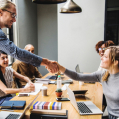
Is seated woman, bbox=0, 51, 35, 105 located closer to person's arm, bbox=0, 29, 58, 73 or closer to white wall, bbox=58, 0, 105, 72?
person's arm, bbox=0, 29, 58, 73

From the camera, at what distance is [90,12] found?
432cm

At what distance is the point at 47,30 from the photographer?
556 cm

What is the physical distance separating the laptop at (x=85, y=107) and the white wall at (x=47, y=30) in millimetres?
3950

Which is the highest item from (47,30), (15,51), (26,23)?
(26,23)

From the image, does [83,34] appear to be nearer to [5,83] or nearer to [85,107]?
[5,83]

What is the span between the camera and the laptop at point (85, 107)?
1.53 metres

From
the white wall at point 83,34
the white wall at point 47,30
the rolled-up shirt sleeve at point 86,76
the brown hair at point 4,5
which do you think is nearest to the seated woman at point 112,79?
the rolled-up shirt sleeve at point 86,76

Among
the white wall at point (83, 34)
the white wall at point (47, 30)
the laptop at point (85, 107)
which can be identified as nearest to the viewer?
the laptop at point (85, 107)

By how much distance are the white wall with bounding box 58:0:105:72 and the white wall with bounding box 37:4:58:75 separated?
108cm

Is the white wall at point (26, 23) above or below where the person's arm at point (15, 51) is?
above

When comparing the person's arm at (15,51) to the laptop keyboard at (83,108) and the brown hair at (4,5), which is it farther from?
the laptop keyboard at (83,108)

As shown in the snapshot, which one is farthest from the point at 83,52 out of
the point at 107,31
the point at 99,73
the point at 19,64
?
the point at 99,73

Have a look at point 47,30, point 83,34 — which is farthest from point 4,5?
point 47,30

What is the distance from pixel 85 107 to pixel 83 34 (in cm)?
297
